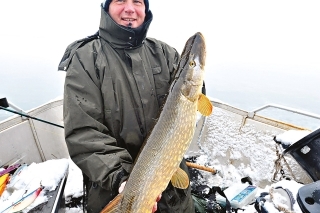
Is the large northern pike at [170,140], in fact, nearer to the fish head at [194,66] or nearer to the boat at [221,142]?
the fish head at [194,66]

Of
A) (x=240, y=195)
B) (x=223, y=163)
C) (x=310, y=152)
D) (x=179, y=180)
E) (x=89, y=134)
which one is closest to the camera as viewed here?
(x=310, y=152)

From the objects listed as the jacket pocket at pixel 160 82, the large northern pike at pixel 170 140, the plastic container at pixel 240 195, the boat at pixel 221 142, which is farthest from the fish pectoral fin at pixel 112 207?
the boat at pixel 221 142

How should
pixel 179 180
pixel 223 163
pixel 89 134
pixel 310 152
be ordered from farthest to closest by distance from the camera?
pixel 223 163 → pixel 179 180 → pixel 89 134 → pixel 310 152

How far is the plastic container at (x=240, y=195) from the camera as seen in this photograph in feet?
7.17

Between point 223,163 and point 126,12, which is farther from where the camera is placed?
point 223,163

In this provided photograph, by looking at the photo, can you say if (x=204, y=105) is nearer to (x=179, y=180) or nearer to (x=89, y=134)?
(x=179, y=180)

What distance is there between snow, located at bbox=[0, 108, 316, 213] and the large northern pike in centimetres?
76

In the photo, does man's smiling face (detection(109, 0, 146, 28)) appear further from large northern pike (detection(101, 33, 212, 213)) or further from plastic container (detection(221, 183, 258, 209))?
plastic container (detection(221, 183, 258, 209))

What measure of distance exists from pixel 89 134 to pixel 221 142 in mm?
2222

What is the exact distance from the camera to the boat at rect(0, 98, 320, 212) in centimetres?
259

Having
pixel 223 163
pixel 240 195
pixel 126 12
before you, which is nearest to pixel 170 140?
pixel 126 12

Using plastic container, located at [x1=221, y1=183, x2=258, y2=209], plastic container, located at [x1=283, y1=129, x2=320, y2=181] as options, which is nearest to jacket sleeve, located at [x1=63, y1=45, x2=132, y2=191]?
plastic container, located at [x1=283, y1=129, x2=320, y2=181]

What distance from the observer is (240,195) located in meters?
2.27

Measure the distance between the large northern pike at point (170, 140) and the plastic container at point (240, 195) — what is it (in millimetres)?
951
